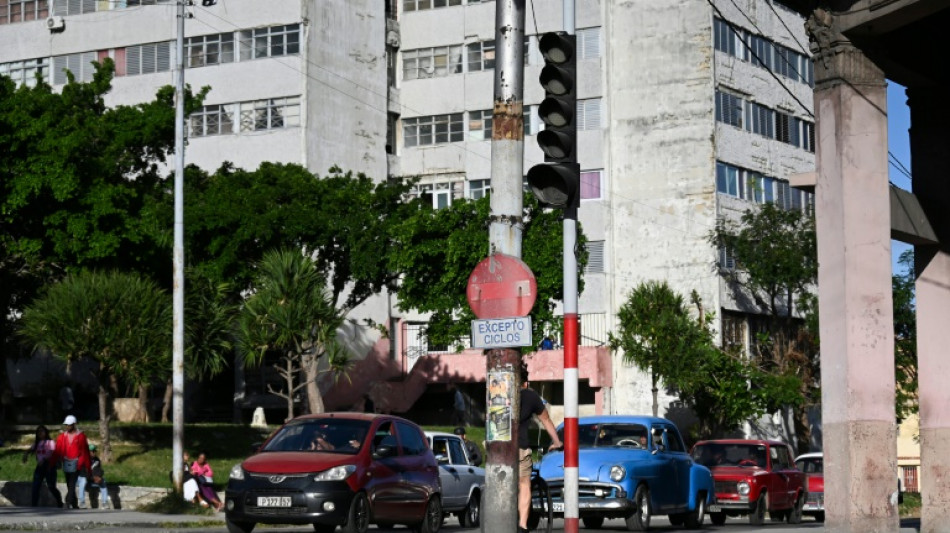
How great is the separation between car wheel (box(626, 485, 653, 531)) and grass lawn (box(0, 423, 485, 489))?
1378 cm

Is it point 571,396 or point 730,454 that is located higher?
point 571,396

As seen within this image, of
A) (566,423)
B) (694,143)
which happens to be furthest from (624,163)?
(566,423)

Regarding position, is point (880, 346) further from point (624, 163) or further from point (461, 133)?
point (461, 133)

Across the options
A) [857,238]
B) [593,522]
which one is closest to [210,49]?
[593,522]

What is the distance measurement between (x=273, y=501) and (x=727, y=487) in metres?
12.7

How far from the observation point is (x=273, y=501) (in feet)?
63.6

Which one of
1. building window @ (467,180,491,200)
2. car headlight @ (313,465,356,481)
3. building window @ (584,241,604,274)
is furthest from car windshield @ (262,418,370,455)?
building window @ (467,180,491,200)

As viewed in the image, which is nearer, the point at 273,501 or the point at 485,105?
the point at 273,501

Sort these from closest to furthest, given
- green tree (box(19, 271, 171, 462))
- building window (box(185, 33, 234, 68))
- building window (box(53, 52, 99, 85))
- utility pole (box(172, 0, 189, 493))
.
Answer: utility pole (box(172, 0, 189, 493)), green tree (box(19, 271, 171, 462)), building window (box(185, 33, 234, 68)), building window (box(53, 52, 99, 85))

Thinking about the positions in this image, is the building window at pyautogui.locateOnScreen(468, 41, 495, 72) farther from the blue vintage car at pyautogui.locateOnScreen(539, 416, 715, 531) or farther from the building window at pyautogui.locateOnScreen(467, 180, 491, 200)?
the blue vintage car at pyautogui.locateOnScreen(539, 416, 715, 531)

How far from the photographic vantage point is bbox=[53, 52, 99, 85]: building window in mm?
65375

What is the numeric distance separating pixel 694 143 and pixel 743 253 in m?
4.93

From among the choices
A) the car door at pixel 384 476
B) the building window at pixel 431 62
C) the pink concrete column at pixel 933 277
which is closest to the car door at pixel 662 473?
the pink concrete column at pixel 933 277

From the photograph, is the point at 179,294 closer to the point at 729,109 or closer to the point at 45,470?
the point at 45,470
